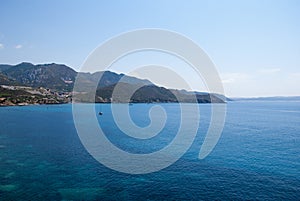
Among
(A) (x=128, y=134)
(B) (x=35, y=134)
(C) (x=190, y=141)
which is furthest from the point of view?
(A) (x=128, y=134)

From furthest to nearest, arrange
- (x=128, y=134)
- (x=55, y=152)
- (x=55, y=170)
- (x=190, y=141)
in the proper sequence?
(x=128, y=134), (x=190, y=141), (x=55, y=152), (x=55, y=170)

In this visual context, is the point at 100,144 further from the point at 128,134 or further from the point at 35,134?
the point at 35,134

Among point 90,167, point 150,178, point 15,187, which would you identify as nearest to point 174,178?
point 150,178

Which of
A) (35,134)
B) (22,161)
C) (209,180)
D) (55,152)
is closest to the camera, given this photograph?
(209,180)

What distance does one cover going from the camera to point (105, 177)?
4397cm

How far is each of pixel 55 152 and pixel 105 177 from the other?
23.0 meters

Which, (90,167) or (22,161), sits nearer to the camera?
(90,167)

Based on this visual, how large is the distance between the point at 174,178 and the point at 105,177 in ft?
43.8

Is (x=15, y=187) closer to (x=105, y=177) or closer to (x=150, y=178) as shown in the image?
(x=105, y=177)

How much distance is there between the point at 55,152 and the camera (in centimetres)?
6009

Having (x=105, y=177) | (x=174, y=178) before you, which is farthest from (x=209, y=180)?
(x=105, y=177)

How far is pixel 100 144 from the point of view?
71312 millimetres

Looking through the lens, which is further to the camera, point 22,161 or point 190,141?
point 190,141

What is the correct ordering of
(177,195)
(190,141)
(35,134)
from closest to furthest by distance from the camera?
1. (177,195)
2. (190,141)
3. (35,134)
